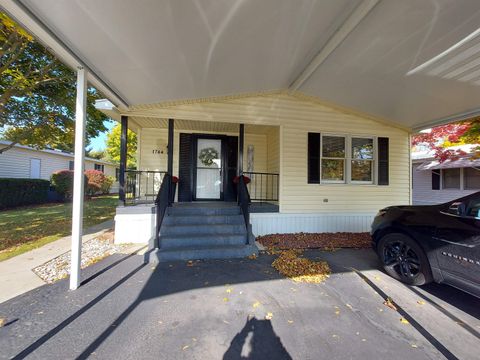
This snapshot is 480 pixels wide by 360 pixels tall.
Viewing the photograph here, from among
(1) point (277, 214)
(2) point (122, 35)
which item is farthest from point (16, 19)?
(1) point (277, 214)

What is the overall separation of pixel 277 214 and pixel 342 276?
100 inches

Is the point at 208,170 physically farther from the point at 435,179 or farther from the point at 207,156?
the point at 435,179

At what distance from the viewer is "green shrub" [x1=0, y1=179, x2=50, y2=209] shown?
10406 mm

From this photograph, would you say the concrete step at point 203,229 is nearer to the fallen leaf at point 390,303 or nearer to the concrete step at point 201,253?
the concrete step at point 201,253

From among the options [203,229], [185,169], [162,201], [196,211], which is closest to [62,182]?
[185,169]

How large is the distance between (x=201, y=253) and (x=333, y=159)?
4.40m

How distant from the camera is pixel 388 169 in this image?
677cm

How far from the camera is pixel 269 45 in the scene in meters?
3.80

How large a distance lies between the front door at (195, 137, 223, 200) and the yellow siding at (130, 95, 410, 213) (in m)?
1.39

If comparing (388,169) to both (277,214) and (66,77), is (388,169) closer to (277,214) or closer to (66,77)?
(277,214)

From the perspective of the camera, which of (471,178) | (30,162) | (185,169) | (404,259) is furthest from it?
(30,162)

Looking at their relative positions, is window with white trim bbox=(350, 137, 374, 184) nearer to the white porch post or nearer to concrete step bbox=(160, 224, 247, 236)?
concrete step bbox=(160, 224, 247, 236)

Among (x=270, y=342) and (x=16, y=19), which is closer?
(x=270, y=342)

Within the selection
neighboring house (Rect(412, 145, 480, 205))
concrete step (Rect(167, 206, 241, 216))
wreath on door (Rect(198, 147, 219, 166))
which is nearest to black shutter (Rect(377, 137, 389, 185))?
concrete step (Rect(167, 206, 241, 216))
